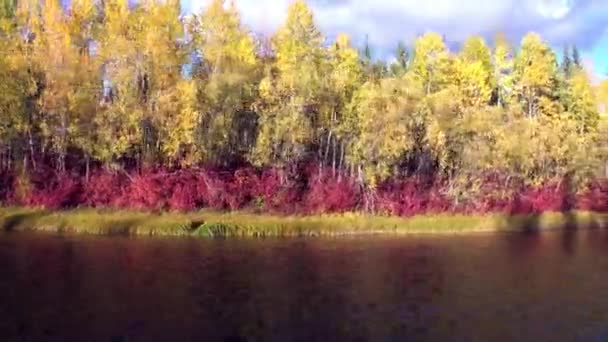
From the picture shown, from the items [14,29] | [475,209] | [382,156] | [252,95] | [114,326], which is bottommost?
[114,326]

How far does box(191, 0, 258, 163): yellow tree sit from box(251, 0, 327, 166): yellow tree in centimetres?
191

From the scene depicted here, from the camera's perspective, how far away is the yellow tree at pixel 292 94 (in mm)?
52312

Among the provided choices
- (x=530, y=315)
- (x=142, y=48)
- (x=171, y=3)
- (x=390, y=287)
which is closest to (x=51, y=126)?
(x=142, y=48)

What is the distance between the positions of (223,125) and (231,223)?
28.9 feet

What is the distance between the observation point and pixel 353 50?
Result: 62875 millimetres

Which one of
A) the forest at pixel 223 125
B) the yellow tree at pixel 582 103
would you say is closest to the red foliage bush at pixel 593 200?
the forest at pixel 223 125

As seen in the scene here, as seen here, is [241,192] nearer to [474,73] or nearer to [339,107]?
[339,107]

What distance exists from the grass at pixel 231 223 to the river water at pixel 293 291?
11.4ft

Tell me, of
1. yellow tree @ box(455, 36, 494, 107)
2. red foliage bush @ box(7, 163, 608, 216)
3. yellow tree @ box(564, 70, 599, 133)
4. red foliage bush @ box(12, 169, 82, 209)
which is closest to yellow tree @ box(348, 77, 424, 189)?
red foliage bush @ box(7, 163, 608, 216)

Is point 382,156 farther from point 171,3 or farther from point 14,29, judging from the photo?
point 14,29

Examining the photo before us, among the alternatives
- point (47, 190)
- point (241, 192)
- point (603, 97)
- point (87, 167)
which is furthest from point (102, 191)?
point (603, 97)

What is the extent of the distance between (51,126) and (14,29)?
9152 millimetres

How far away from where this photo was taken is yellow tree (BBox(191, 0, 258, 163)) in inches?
2061

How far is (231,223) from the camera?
155 feet
